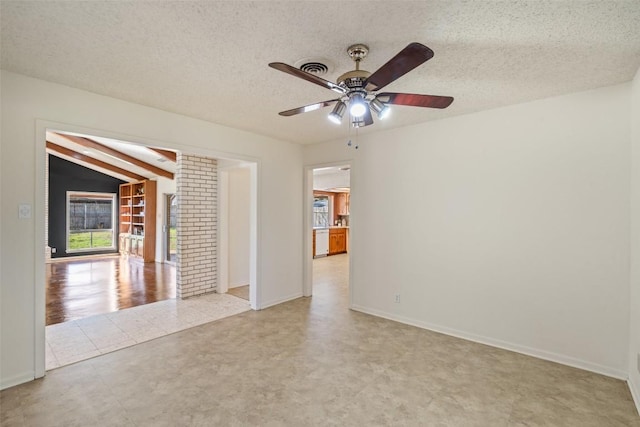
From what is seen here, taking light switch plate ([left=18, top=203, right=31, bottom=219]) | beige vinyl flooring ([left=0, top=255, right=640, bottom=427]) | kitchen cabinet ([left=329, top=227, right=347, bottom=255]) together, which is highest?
light switch plate ([left=18, top=203, right=31, bottom=219])

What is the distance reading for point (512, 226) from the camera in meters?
3.16

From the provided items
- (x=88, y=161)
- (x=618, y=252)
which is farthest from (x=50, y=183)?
(x=618, y=252)

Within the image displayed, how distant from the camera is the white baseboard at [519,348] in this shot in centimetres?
269

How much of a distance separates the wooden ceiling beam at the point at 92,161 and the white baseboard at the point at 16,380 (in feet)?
24.3

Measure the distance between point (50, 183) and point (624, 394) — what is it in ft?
41.2

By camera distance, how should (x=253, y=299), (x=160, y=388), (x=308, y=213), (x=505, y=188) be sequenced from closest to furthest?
(x=160, y=388), (x=505, y=188), (x=253, y=299), (x=308, y=213)

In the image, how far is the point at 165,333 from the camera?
3.55 metres

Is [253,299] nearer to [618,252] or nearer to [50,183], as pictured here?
[618,252]

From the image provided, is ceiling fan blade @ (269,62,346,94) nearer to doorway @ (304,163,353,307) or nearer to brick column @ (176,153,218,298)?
doorway @ (304,163,353,307)

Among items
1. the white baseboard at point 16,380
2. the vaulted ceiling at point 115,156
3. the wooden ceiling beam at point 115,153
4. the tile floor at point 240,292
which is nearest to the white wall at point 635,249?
the tile floor at point 240,292

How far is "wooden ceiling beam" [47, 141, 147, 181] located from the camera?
8.04 m

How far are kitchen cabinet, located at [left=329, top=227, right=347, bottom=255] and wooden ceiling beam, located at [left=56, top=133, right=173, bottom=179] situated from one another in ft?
16.4

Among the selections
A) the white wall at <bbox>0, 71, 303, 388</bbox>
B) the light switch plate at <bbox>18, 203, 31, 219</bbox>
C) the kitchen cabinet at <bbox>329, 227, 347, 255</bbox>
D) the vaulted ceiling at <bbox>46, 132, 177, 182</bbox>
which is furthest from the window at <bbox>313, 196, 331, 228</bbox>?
the light switch plate at <bbox>18, 203, 31, 219</bbox>

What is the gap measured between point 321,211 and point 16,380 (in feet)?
29.2
